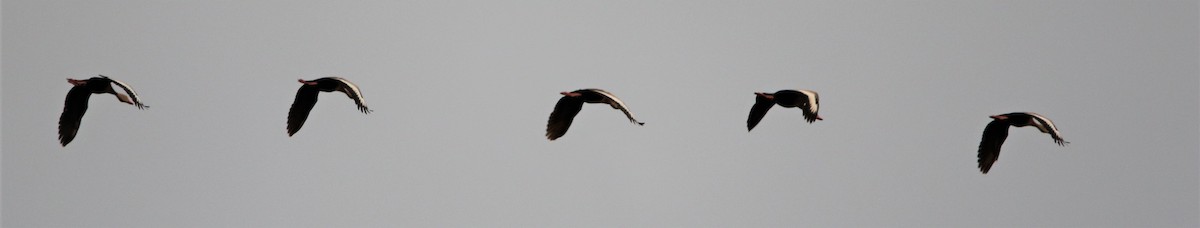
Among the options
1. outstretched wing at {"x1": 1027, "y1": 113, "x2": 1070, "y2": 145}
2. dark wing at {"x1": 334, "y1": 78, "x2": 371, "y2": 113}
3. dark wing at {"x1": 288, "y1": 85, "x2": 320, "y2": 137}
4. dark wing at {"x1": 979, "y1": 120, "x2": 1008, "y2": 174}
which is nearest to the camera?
dark wing at {"x1": 334, "y1": 78, "x2": 371, "y2": 113}

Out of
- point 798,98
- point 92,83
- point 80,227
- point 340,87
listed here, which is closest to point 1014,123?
point 798,98

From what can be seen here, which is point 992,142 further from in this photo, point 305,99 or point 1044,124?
point 305,99

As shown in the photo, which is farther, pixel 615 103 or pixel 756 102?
pixel 756 102

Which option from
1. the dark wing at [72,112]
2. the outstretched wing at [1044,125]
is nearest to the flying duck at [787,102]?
the outstretched wing at [1044,125]

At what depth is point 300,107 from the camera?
5272cm

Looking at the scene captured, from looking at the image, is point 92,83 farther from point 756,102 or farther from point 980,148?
point 980,148

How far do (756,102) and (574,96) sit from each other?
20.1 ft

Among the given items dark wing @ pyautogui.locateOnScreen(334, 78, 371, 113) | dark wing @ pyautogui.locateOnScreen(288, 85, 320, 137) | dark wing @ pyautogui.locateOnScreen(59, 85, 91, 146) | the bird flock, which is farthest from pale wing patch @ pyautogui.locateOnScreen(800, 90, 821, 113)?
dark wing @ pyautogui.locateOnScreen(59, 85, 91, 146)

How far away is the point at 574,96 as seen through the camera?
53344mm

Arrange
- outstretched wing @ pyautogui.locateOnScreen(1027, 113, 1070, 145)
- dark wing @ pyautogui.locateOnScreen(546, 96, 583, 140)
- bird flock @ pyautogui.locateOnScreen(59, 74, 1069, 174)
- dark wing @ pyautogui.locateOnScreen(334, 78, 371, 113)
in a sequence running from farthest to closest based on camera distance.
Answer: dark wing @ pyautogui.locateOnScreen(546, 96, 583, 140) → bird flock @ pyautogui.locateOnScreen(59, 74, 1069, 174) → outstretched wing @ pyautogui.locateOnScreen(1027, 113, 1070, 145) → dark wing @ pyautogui.locateOnScreen(334, 78, 371, 113)

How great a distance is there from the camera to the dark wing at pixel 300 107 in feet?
172

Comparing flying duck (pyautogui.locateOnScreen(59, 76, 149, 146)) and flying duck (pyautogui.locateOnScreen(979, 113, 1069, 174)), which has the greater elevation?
flying duck (pyautogui.locateOnScreen(59, 76, 149, 146))

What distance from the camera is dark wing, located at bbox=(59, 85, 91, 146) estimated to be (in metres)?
54.7

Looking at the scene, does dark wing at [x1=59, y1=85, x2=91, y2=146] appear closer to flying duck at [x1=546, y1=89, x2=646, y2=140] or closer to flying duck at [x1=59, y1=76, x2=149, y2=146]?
flying duck at [x1=59, y1=76, x2=149, y2=146]
